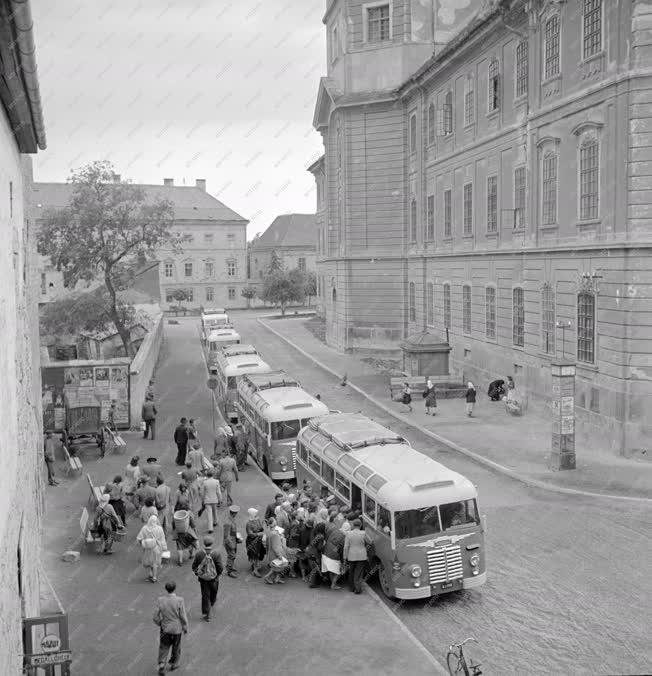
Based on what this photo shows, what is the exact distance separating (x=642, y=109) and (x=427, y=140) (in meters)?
20.7

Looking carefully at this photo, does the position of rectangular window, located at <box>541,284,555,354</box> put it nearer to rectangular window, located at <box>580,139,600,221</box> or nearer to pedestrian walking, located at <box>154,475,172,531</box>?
rectangular window, located at <box>580,139,600,221</box>

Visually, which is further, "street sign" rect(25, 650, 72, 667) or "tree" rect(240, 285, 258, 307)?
"tree" rect(240, 285, 258, 307)

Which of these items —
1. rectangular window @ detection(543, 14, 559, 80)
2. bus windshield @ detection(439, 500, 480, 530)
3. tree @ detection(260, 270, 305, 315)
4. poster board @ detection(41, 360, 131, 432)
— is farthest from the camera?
tree @ detection(260, 270, 305, 315)

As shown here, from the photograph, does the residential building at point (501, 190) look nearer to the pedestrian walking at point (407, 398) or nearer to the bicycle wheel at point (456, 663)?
the pedestrian walking at point (407, 398)

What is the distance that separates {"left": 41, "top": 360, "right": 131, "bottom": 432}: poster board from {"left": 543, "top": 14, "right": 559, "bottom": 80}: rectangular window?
1714 centimetres

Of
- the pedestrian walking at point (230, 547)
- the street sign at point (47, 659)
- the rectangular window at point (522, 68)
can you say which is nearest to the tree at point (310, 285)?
the rectangular window at point (522, 68)

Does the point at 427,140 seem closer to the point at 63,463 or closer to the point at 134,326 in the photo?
the point at 134,326

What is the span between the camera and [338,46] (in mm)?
49625

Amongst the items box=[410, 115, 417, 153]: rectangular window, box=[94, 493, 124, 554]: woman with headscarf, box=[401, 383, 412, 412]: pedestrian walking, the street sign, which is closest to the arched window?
box=[410, 115, 417, 153]: rectangular window

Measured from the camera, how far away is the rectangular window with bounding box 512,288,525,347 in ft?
107

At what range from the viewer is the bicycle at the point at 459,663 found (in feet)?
35.4

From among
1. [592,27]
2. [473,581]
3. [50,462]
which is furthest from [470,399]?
[473,581]

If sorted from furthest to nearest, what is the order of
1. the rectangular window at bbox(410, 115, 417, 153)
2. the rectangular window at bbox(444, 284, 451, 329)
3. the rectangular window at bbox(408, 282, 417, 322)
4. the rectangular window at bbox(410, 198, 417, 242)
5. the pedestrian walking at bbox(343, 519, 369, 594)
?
1. the rectangular window at bbox(408, 282, 417, 322)
2. the rectangular window at bbox(410, 198, 417, 242)
3. the rectangular window at bbox(410, 115, 417, 153)
4. the rectangular window at bbox(444, 284, 451, 329)
5. the pedestrian walking at bbox(343, 519, 369, 594)

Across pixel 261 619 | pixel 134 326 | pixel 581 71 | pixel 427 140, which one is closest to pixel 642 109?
pixel 581 71
